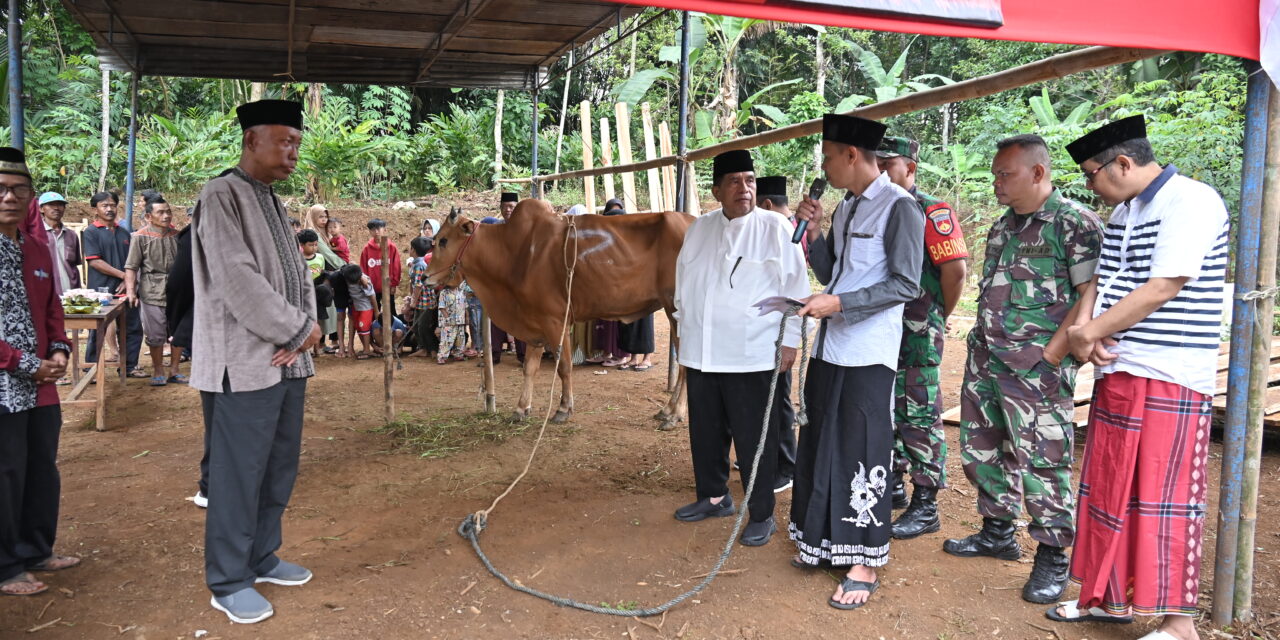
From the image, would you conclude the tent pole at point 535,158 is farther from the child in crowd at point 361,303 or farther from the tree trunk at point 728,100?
the tree trunk at point 728,100

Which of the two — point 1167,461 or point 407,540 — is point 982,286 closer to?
point 1167,461

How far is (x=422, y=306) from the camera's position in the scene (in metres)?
9.38

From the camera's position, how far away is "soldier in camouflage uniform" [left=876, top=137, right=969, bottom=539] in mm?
3865

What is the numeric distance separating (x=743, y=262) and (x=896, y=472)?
59.1 inches

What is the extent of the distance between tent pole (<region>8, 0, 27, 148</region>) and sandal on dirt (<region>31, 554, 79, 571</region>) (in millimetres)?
2032

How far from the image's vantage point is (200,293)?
10.1 feet

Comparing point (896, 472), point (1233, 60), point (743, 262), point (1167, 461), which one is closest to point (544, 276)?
point (743, 262)

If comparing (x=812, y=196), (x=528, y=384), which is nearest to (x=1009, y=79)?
(x=812, y=196)

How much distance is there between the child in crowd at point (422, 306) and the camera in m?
9.13

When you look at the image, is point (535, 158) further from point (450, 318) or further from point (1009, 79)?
point (1009, 79)

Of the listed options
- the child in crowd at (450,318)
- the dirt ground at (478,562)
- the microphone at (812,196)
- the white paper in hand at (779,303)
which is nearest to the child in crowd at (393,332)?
the child in crowd at (450,318)

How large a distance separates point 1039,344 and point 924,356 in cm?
65

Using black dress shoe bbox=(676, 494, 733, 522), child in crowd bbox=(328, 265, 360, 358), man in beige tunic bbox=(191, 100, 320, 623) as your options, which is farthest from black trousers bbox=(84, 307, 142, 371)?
black dress shoe bbox=(676, 494, 733, 522)

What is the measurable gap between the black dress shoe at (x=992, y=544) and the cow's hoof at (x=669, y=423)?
289cm
